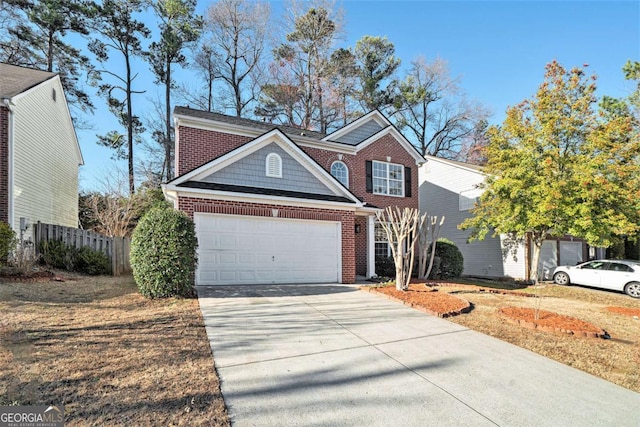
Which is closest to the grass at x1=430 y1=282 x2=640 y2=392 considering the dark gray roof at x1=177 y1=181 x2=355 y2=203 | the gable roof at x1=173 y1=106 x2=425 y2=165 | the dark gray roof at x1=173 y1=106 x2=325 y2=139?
the dark gray roof at x1=177 y1=181 x2=355 y2=203

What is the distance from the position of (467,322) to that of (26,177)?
618 inches

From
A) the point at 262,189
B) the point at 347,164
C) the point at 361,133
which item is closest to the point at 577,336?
the point at 262,189

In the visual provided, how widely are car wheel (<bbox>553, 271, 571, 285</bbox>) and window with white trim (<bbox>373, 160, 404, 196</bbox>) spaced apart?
822cm

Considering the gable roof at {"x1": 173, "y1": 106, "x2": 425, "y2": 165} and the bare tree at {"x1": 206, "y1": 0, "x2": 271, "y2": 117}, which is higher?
the bare tree at {"x1": 206, "y1": 0, "x2": 271, "y2": 117}

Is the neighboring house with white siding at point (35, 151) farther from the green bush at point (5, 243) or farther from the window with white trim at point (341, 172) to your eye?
the window with white trim at point (341, 172)

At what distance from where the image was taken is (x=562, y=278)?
50.6ft

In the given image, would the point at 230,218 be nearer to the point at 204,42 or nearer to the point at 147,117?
the point at 147,117

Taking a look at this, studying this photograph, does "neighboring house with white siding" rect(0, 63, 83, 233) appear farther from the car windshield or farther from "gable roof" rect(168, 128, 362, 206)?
the car windshield

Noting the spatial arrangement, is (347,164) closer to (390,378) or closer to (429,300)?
(429,300)

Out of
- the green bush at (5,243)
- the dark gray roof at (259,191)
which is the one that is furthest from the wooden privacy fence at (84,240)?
the dark gray roof at (259,191)

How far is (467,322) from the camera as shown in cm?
637

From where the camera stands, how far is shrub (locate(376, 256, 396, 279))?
1411 cm

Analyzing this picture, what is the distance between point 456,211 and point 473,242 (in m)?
2.01

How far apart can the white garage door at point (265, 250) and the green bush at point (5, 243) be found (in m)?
5.40
